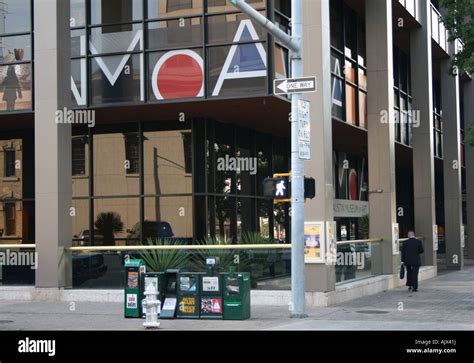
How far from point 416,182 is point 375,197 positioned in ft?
21.0

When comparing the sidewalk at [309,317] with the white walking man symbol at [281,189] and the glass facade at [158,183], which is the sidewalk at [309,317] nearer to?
the white walking man symbol at [281,189]

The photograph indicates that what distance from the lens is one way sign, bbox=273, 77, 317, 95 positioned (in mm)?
15102

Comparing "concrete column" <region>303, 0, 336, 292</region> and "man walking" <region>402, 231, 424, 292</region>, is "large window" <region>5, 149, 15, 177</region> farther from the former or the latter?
"man walking" <region>402, 231, 424, 292</region>

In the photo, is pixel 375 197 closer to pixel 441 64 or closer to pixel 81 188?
pixel 81 188

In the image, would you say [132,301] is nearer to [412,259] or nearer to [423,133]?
[412,259]

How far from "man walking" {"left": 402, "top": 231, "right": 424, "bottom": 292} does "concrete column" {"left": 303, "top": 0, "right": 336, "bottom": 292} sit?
4.43m

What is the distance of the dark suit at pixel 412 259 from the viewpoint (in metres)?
21.4

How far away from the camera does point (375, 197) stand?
23.7 meters

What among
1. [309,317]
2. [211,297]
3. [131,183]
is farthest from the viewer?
[131,183]

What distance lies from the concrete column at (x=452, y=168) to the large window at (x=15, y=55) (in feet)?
66.0

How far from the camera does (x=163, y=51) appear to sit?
20594 millimetres

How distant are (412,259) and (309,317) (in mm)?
7292

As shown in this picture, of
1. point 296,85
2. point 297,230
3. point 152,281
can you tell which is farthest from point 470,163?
point 152,281

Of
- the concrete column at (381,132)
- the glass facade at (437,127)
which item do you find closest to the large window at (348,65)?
the concrete column at (381,132)
